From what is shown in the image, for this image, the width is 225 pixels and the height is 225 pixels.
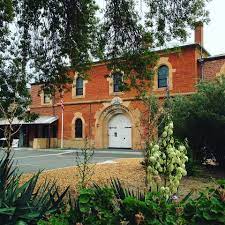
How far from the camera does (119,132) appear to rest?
1241 inches

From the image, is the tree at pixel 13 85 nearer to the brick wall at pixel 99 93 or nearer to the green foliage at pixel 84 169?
the green foliage at pixel 84 169

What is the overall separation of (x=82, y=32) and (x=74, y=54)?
2.53 feet

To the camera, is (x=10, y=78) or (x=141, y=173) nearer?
(x=10, y=78)

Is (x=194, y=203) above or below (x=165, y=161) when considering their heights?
below

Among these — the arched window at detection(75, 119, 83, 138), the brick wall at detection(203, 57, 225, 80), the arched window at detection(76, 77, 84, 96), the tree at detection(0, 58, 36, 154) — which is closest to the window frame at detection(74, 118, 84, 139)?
the arched window at detection(75, 119, 83, 138)

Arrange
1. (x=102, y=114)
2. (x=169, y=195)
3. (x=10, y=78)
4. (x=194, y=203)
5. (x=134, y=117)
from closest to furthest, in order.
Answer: (x=194, y=203)
(x=169, y=195)
(x=10, y=78)
(x=134, y=117)
(x=102, y=114)

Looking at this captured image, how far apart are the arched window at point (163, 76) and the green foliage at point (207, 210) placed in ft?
83.7

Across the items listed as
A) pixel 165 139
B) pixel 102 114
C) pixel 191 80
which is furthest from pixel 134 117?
pixel 165 139

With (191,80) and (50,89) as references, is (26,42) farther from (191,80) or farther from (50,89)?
(191,80)

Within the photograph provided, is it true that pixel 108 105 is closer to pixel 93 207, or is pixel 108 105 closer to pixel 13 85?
pixel 13 85

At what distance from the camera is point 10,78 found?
11.2 metres

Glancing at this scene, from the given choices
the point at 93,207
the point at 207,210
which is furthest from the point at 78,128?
the point at 207,210

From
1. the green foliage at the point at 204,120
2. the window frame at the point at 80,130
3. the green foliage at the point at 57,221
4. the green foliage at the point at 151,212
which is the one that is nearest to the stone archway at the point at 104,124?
the window frame at the point at 80,130

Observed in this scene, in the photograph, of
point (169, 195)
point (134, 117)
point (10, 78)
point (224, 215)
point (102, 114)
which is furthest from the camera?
point (102, 114)
